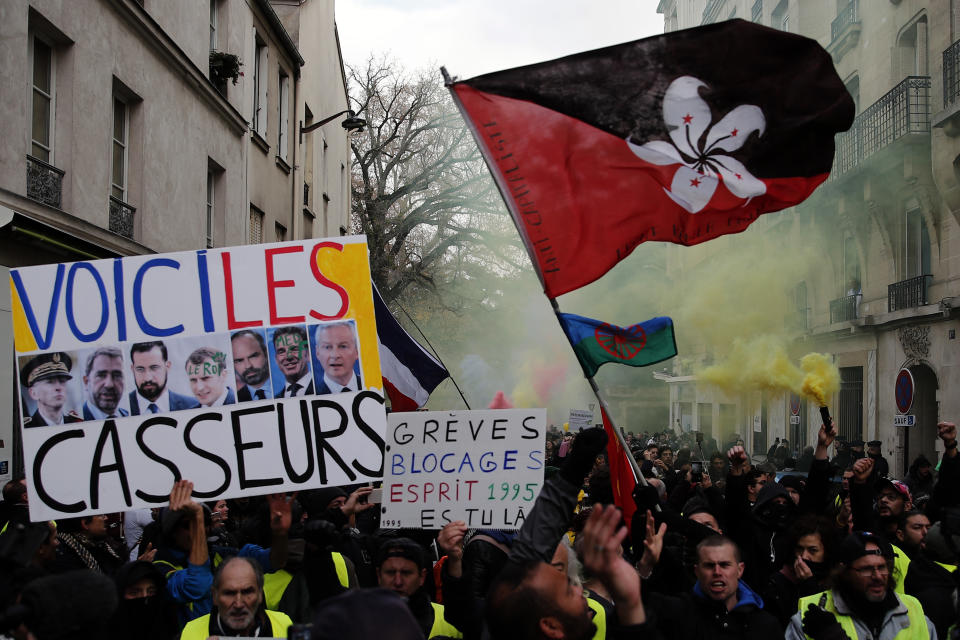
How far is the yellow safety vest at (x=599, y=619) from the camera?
4.08 meters

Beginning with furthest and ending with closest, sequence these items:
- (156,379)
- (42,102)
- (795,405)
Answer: (795,405) → (42,102) → (156,379)

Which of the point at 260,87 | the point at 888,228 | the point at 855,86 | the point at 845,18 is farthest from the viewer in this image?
the point at 855,86

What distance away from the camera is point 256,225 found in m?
18.8

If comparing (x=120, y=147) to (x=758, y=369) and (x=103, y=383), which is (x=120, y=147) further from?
(x=758, y=369)

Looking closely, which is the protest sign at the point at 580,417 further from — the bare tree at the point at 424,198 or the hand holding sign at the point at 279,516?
the hand holding sign at the point at 279,516

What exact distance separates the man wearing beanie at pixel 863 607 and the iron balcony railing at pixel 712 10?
1312 inches

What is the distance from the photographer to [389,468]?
5.25 m

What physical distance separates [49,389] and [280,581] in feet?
4.89

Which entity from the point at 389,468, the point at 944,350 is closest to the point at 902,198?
the point at 944,350

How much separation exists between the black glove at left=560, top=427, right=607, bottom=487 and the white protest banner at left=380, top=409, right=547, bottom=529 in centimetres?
113

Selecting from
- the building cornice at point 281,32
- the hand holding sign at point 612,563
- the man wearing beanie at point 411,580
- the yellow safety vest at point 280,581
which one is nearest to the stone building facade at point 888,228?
the building cornice at point 281,32

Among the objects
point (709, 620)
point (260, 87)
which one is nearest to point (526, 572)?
point (709, 620)

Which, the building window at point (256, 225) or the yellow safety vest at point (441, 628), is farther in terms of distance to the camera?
the building window at point (256, 225)

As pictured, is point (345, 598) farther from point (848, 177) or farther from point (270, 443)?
point (848, 177)
